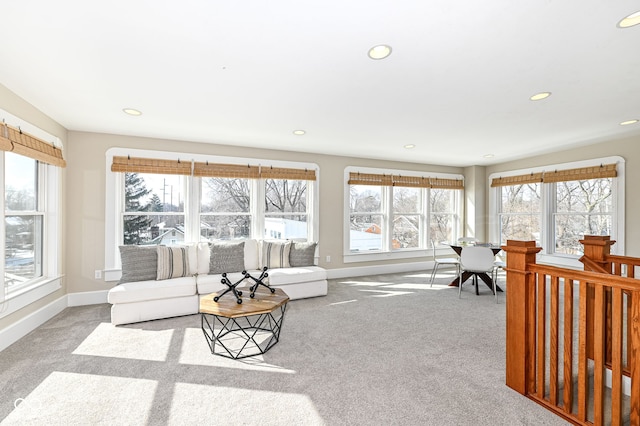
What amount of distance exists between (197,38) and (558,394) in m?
3.40

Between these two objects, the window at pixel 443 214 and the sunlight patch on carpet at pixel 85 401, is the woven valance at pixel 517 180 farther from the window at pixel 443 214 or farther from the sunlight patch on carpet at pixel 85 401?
the sunlight patch on carpet at pixel 85 401

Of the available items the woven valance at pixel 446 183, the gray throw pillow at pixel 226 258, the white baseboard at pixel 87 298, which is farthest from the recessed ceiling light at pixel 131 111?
the woven valance at pixel 446 183

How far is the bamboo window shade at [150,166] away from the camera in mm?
4133

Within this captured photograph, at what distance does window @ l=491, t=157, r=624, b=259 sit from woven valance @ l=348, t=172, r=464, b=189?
910 mm

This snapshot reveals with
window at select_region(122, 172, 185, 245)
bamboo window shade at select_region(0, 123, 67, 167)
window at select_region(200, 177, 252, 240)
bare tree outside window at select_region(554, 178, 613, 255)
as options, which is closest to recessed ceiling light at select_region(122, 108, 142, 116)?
bamboo window shade at select_region(0, 123, 67, 167)

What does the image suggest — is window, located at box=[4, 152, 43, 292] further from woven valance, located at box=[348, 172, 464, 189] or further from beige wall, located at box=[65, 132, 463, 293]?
woven valance, located at box=[348, 172, 464, 189]

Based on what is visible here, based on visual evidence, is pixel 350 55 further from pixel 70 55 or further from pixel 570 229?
pixel 570 229

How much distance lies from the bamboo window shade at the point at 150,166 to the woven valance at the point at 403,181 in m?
2.96

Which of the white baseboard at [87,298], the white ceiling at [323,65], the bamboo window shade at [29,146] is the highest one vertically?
the white ceiling at [323,65]

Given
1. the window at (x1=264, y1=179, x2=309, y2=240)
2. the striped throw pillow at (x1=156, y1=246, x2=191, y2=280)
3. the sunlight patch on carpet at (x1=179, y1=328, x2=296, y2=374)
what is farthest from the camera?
the window at (x1=264, y1=179, x2=309, y2=240)

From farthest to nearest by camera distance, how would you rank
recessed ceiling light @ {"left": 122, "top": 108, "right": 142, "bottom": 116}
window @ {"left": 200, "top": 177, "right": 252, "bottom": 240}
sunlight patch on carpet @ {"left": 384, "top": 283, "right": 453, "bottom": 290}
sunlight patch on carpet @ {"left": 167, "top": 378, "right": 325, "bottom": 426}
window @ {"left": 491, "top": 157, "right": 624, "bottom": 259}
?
sunlight patch on carpet @ {"left": 384, "top": 283, "right": 453, "bottom": 290}, window @ {"left": 200, "top": 177, "right": 252, "bottom": 240}, window @ {"left": 491, "top": 157, "right": 624, "bottom": 259}, recessed ceiling light @ {"left": 122, "top": 108, "right": 142, "bottom": 116}, sunlight patch on carpet @ {"left": 167, "top": 378, "right": 325, "bottom": 426}

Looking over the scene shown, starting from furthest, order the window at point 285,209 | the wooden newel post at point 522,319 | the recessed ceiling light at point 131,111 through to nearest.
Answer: the window at point 285,209 → the recessed ceiling light at point 131,111 → the wooden newel post at point 522,319

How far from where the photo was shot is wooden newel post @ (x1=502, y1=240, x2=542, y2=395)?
2027 mm

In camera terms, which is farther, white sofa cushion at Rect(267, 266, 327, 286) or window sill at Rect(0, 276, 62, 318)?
white sofa cushion at Rect(267, 266, 327, 286)
